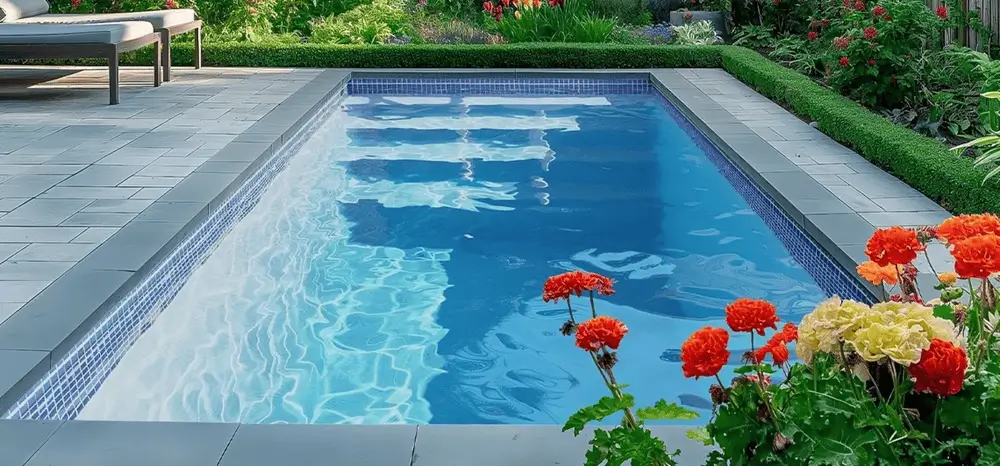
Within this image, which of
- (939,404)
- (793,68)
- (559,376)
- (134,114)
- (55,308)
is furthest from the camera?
(793,68)

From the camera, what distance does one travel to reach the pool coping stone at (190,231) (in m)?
2.93

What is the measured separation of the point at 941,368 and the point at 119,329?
323cm

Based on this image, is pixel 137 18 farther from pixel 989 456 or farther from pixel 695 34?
pixel 989 456

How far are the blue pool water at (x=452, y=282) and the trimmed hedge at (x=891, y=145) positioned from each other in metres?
0.79

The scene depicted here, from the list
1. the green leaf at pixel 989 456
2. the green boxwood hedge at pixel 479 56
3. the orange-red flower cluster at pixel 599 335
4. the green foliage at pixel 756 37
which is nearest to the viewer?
the green leaf at pixel 989 456

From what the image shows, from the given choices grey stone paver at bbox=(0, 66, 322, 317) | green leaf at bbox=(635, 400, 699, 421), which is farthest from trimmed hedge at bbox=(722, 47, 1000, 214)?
grey stone paver at bbox=(0, 66, 322, 317)

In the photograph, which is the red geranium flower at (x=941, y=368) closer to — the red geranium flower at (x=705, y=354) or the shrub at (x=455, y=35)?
the red geranium flower at (x=705, y=354)

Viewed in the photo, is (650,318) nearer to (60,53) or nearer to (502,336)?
(502,336)

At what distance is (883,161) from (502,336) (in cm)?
303

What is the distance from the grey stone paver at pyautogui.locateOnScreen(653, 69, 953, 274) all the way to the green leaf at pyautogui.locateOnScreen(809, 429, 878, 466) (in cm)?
296

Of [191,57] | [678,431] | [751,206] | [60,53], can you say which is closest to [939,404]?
[678,431]

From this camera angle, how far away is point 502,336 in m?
4.71

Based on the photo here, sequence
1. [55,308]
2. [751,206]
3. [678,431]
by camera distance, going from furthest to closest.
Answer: [751,206] < [55,308] < [678,431]

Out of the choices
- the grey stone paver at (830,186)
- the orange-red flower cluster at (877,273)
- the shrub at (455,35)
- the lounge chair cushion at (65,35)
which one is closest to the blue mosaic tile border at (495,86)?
the shrub at (455,35)
